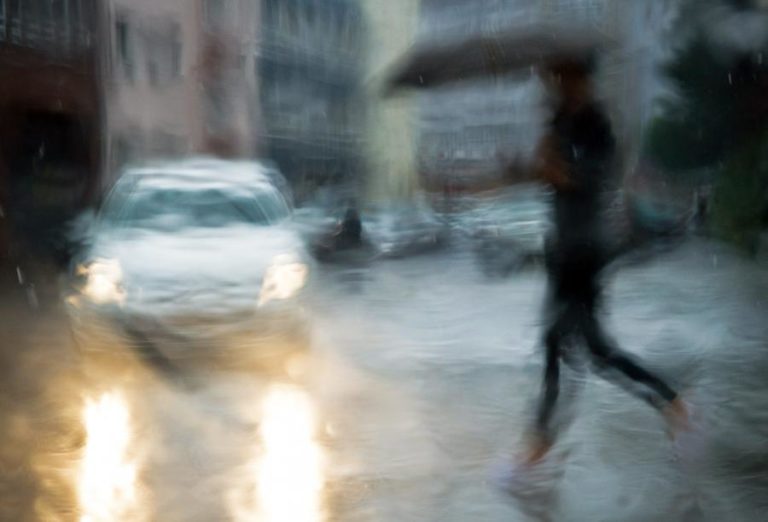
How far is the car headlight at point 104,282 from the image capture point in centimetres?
516

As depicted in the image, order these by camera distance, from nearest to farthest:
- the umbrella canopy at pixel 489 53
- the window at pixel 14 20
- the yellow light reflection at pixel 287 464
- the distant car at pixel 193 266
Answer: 1. the yellow light reflection at pixel 287 464
2. the umbrella canopy at pixel 489 53
3. the distant car at pixel 193 266
4. the window at pixel 14 20

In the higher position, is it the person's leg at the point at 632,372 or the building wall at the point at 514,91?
the building wall at the point at 514,91

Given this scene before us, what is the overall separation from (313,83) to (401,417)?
220 cm

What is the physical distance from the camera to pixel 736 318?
670cm

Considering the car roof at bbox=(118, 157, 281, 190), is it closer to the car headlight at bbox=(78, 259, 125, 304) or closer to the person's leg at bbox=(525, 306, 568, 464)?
the car headlight at bbox=(78, 259, 125, 304)

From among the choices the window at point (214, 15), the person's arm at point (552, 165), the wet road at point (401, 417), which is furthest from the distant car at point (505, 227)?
the window at point (214, 15)

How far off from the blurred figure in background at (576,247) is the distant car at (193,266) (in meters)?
2.02

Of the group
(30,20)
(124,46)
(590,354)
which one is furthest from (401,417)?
(30,20)

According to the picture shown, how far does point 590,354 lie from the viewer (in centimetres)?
376

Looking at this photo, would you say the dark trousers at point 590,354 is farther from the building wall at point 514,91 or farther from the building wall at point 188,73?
the building wall at point 188,73

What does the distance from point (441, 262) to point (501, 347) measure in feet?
2.34

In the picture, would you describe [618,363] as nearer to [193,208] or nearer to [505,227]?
[505,227]

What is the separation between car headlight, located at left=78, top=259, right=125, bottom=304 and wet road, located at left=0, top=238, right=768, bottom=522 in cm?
41

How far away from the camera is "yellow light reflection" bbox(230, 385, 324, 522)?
10.7 feet
